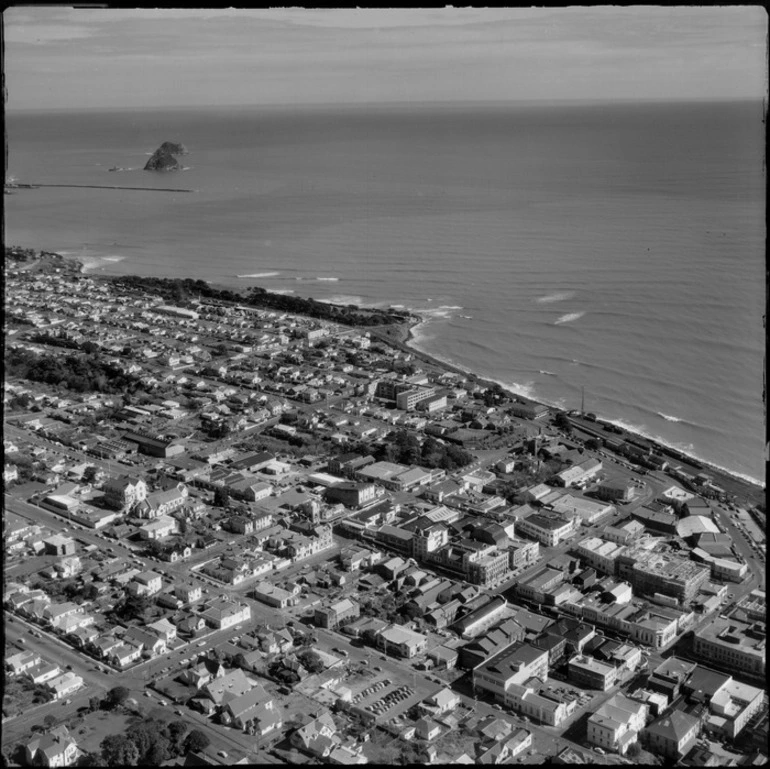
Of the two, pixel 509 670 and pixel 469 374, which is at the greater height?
pixel 469 374

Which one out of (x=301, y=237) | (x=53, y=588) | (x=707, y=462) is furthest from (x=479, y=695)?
(x=301, y=237)

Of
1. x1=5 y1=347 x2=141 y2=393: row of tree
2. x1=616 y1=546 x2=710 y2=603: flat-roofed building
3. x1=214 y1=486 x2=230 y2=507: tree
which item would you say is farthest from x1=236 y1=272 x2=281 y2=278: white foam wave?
x1=616 y1=546 x2=710 y2=603: flat-roofed building

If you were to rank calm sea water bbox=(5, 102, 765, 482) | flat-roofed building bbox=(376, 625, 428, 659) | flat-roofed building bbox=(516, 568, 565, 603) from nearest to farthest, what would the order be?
flat-roofed building bbox=(376, 625, 428, 659) → flat-roofed building bbox=(516, 568, 565, 603) → calm sea water bbox=(5, 102, 765, 482)

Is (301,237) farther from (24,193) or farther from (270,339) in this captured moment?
(24,193)

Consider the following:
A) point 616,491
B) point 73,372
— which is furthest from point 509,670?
point 73,372

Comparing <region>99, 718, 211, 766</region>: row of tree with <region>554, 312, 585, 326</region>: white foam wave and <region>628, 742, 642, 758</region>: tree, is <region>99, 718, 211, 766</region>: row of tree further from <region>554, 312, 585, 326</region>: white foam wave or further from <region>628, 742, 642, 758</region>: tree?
<region>554, 312, 585, 326</region>: white foam wave

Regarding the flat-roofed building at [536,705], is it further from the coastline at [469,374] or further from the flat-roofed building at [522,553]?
the coastline at [469,374]

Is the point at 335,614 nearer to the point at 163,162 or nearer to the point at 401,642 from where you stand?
the point at 401,642

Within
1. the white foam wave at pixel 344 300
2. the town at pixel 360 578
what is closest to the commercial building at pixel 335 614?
the town at pixel 360 578
